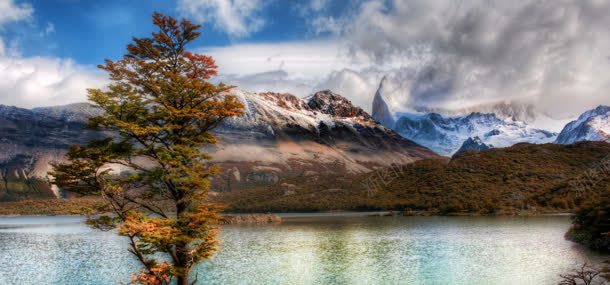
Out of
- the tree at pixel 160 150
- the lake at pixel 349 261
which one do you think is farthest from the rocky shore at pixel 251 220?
the tree at pixel 160 150

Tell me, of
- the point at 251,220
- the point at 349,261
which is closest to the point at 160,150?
the point at 349,261

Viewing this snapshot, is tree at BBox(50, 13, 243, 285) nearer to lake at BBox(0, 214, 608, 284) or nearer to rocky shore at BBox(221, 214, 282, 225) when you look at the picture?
lake at BBox(0, 214, 608, 284)

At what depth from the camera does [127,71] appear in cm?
3353

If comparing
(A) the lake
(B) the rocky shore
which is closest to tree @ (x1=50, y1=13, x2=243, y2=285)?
(A) the lake

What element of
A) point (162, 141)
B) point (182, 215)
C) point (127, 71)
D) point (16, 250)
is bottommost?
point (16, 250)

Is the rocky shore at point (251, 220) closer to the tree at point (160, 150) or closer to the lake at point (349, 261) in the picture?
the lake at point (349, 261)

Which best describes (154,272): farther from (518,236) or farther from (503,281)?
(518,236)

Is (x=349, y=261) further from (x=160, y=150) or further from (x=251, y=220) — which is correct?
(x=251, y=220)

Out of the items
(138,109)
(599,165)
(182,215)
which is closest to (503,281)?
(182,215)

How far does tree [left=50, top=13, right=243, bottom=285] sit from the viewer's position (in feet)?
97.7

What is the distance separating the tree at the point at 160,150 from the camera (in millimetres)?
29766

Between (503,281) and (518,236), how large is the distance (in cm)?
4377

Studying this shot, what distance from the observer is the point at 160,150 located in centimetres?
3175

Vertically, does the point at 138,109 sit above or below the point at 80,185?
above
